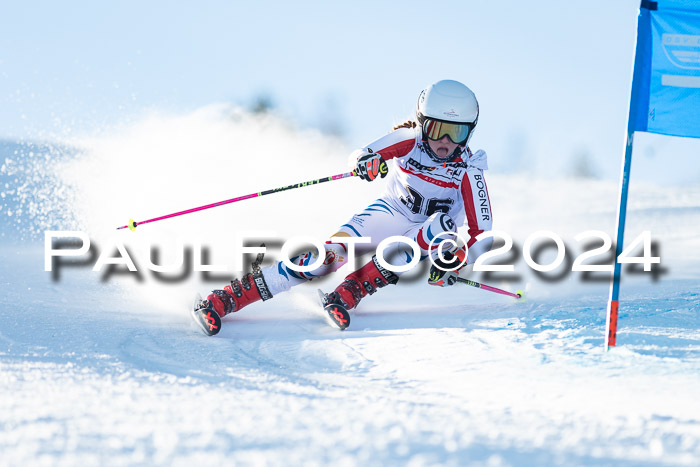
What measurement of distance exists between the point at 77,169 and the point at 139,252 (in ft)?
10.6

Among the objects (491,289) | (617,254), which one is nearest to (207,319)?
(491,289)

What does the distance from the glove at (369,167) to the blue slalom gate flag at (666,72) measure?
1689 mm

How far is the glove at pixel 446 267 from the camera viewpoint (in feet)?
16.9

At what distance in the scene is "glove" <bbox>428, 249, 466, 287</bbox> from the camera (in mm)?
5148

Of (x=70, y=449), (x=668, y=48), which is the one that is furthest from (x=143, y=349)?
(x=668, y=48)

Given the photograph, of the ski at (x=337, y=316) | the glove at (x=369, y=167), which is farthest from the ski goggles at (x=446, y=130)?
the ski at (x=337, y=316)

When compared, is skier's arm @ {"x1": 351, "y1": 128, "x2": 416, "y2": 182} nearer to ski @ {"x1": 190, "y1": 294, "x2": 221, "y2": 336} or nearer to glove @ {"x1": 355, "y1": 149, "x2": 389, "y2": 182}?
glove @ {"x1": 355, "y1": 149, "x2": 389, "y2": 182}

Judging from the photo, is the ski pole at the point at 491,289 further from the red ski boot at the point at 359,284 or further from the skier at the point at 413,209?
the red ski boot at the point at 359,284

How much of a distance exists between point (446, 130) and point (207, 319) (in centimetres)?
209

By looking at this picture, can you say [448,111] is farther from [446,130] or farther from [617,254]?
[617,254]

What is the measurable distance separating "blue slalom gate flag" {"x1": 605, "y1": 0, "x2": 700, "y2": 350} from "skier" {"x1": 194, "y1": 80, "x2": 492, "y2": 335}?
123 centimetres

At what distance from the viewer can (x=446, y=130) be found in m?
4.96

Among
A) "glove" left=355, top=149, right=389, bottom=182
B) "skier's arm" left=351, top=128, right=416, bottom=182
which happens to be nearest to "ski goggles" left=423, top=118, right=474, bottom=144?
"skier's arm" left=351, top=128, right=416, bottom=182

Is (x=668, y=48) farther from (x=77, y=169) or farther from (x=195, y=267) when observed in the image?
(x=77, y=169)
